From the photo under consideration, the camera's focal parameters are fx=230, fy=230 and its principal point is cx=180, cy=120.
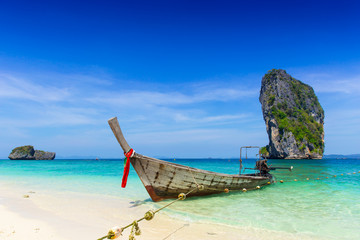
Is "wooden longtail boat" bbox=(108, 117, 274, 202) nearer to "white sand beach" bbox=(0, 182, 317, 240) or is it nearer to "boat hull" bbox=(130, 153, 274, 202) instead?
"boat hull" bbox=(130, 153, 274, 202)

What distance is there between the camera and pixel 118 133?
8.51m

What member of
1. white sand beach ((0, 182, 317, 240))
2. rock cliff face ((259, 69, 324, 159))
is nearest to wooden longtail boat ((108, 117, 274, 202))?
white sand beach ((0, 182, 317, 240))

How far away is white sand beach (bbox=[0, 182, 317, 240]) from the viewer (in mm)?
5941

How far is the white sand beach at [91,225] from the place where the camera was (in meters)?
5.94

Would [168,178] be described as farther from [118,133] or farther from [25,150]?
[25,150]

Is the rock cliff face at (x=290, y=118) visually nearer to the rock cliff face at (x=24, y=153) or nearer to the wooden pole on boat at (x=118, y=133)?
the wooden pole on boat at (x=118, y=133)

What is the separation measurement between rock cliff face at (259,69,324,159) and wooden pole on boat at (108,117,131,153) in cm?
8615

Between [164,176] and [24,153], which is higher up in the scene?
[164,176]

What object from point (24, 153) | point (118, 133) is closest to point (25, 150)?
point (24, 153)

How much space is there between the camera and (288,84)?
98.3 metres

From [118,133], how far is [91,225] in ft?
10.3

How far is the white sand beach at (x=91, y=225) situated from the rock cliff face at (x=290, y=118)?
85853mm

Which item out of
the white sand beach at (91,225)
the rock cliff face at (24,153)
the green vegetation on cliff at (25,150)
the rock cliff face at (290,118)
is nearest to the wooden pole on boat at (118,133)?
the white sand beach at (91,225)

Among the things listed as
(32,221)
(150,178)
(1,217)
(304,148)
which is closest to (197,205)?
(150,178)
